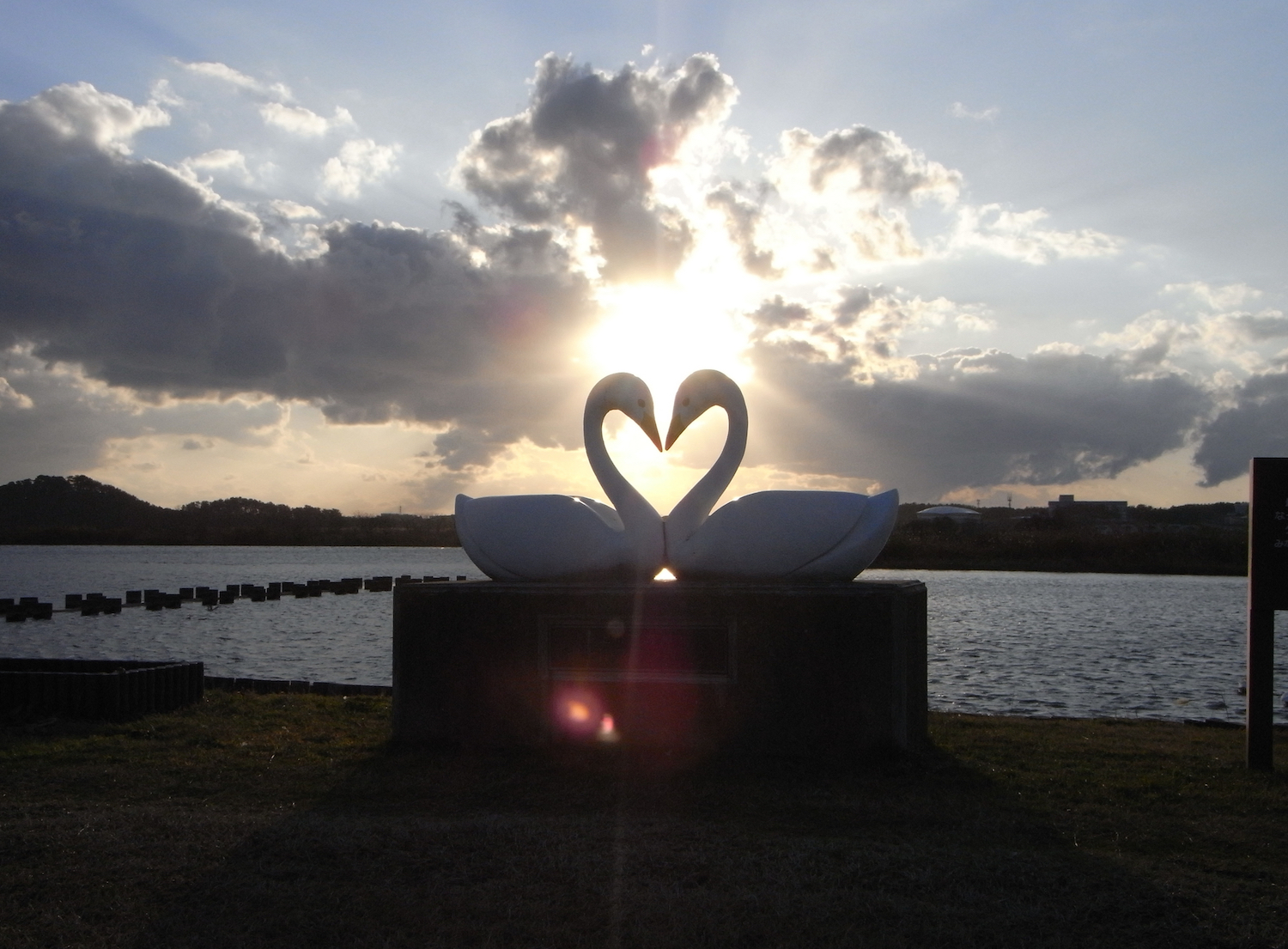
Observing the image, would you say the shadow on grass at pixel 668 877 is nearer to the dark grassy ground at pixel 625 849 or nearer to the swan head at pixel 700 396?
the dark grassy ground at pixel 625 849

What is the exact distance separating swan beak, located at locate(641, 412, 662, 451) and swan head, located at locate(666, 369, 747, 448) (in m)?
0.09

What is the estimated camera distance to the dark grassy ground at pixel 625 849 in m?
4.46

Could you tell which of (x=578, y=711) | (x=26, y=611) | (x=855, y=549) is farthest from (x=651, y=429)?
(x=26, y=611)

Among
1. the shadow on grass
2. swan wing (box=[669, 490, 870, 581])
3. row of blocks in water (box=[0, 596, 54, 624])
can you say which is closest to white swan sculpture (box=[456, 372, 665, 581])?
swan wing (box=[669, 490, 870, 581])

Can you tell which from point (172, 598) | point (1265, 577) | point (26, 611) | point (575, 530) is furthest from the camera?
point (172, 598)

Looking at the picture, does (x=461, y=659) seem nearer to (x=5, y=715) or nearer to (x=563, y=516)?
(x=563, y=516)

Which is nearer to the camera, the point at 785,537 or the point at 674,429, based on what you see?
the point at 785,537

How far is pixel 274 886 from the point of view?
16.1ft

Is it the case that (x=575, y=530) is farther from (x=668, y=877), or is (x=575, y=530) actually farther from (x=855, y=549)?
(x=668, y=877)

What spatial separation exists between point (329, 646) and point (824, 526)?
49.0ft

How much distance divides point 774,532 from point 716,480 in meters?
0.93

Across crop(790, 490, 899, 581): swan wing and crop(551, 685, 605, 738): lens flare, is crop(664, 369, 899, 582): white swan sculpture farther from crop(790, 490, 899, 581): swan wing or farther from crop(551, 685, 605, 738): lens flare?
crop(551, 685, 605, 738): lens flare

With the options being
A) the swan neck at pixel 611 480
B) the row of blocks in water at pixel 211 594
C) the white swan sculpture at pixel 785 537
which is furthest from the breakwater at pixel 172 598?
the white swan sculpture at pixel 785 537

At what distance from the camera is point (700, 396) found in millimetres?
9633
